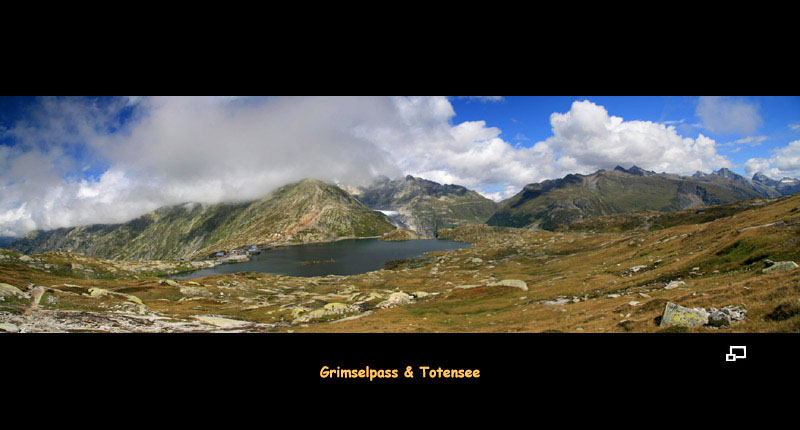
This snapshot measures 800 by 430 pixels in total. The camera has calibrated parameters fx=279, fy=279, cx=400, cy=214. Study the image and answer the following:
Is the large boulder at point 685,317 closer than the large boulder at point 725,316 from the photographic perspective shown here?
No

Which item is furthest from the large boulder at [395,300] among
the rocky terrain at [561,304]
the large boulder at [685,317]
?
the large boulder at [685,317]
